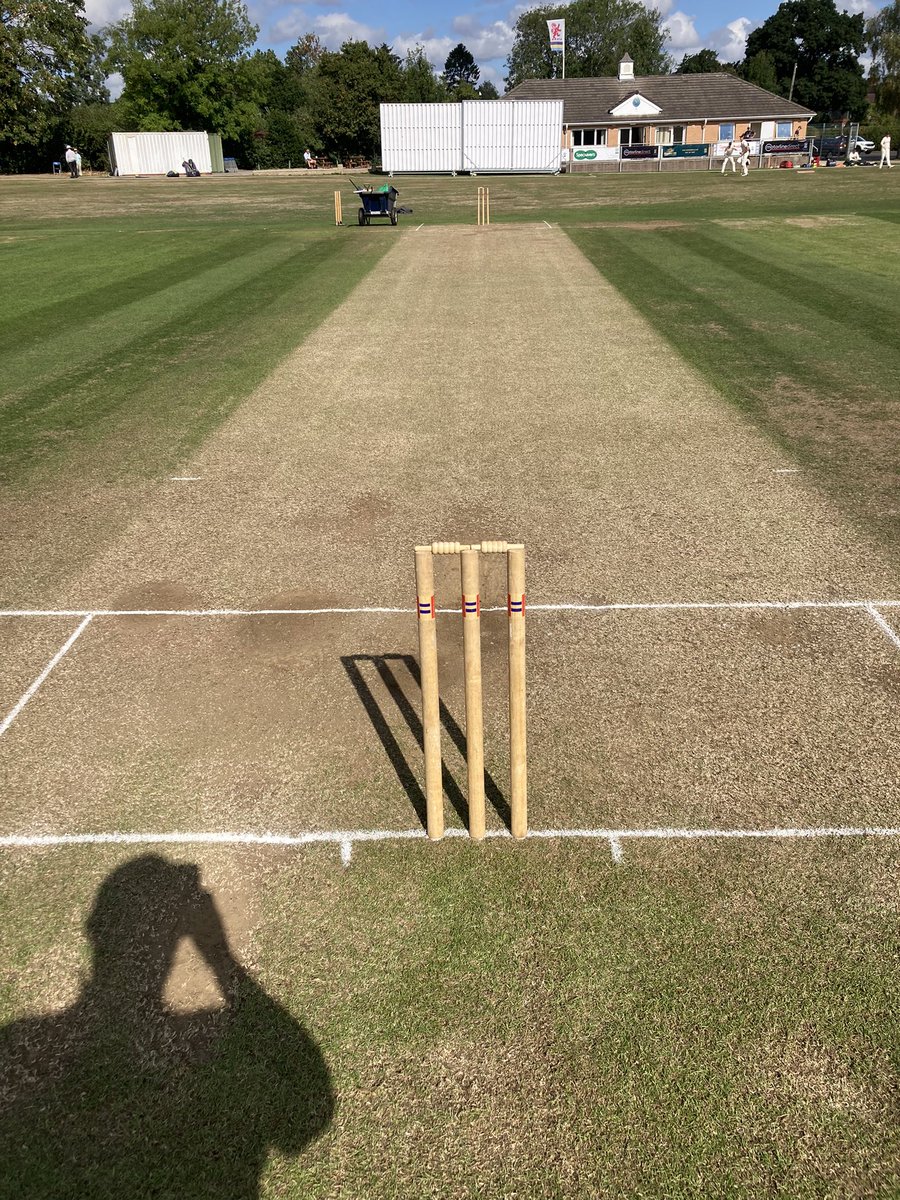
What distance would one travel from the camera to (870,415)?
1370 cm

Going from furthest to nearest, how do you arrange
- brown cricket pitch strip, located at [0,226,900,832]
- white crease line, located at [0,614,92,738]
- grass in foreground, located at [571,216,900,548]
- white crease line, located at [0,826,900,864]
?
grass in foreground, located at [571,216,900,548] → white crease line, located at [0,614,92,738] → brown cricket pitch strip, located at [0,226,900,832] → white crease line, located at [0,826,900,864]

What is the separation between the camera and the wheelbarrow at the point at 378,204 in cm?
3416

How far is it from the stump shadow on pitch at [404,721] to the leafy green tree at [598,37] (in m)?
144

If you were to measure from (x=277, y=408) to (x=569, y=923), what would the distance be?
1132cm

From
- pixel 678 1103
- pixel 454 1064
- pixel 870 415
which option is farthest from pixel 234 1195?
pixel 870 415

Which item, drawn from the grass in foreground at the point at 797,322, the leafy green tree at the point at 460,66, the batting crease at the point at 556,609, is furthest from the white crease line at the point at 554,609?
the leafy green tree at the point at 460,66

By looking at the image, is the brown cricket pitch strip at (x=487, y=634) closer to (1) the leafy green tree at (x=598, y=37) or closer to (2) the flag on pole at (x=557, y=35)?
(2) the flag on pole at (x=557, y=35)

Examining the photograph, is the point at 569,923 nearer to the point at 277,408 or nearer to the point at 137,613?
the point at 137,613

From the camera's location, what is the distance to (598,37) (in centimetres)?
13212

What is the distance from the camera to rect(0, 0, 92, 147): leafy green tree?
7000 centimetres

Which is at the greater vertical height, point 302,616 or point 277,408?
point 277,408

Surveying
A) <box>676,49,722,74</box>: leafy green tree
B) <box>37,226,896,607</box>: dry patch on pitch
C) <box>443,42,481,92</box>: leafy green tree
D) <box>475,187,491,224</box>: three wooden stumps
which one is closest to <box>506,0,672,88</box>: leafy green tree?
<box>676,49,722,74</box>: leafy green tree

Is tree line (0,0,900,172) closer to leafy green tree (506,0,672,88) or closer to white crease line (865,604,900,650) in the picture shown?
leafy green tree (506,0,672,88)

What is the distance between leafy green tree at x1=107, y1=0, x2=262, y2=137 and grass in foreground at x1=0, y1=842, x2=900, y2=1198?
98574 mm
